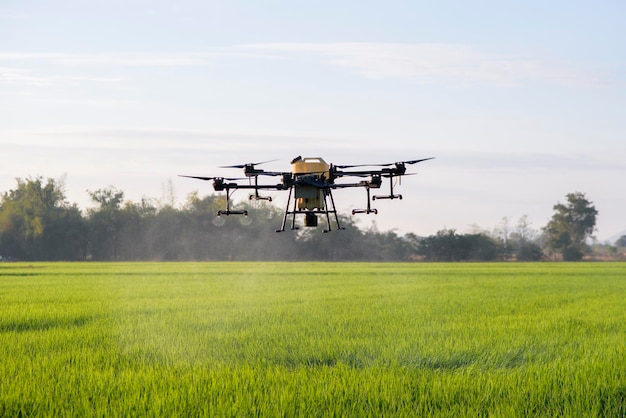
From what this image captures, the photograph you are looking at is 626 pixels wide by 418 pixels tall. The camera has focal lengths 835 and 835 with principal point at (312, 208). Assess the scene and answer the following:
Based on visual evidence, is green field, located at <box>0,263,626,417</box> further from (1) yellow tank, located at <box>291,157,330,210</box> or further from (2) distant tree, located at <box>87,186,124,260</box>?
(2) distant tree, located at <box>87,186,124,260</box>

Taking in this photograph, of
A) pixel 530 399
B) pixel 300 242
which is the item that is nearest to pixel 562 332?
pixel 530 399

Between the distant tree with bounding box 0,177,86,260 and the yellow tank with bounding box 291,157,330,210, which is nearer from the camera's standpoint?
the yellow tank with bounding box 291,157,330,210

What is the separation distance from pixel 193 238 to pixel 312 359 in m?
66.9

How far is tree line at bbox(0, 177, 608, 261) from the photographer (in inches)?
2953

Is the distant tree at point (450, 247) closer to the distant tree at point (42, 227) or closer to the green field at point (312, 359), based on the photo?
the distant tree at point (42, 227)

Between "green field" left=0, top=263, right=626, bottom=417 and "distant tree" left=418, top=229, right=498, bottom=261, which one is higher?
"distant tree" left=418, top=229, right=498, bottom=261

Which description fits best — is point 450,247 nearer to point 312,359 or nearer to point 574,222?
point 574,222

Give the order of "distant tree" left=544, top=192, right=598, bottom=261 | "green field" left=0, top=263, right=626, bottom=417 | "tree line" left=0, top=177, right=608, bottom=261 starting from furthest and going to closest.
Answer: "distant tree" left=544, top=192, right=598, bottom=261
"tree line" left=0, top=177, right=608, bottom=261
"green field" left=0, top=263, right=626, bottom=417

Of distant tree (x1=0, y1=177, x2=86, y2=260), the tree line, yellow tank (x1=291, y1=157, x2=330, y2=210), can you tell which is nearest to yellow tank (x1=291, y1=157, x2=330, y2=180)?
yellow tank (x1=291, y1=157, x2=330, y2=210)

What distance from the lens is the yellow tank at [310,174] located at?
29.7 feet

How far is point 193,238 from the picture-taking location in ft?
252

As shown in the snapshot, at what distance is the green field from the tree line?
54.2 meters

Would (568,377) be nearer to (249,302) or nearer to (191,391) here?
(191,391)

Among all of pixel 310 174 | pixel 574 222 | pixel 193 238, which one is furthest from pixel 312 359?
pixel 574 222
